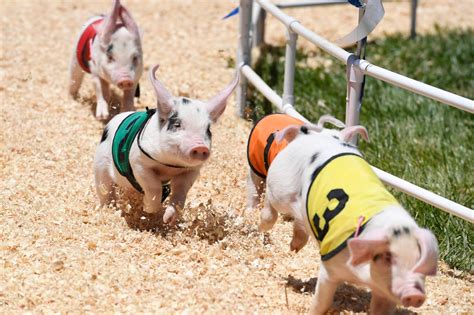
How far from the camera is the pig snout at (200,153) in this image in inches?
→ 178

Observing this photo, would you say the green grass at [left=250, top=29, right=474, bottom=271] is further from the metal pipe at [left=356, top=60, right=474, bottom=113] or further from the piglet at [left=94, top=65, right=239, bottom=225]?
the piglet at [left=94, top=65, right=239, bottom=225]

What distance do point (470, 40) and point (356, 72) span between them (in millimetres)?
5017

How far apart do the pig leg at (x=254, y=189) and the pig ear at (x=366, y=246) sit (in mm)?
1890

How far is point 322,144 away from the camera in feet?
13.4

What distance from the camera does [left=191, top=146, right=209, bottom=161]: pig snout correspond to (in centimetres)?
451

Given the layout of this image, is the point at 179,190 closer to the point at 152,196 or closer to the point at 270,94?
the point at 152,196

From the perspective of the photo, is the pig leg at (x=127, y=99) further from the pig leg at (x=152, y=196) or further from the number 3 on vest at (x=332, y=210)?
the number 3 on vest at (x=332, y=210)

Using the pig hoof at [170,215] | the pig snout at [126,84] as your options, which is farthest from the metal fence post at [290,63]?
the pig hoof at [170,215]

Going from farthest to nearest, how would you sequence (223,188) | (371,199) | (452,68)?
(452,68)
(223,188)
(371,199)

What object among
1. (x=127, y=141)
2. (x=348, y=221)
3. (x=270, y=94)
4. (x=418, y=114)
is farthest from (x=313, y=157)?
(x=418, y=114)

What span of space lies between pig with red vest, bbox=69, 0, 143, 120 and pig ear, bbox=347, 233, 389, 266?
381 centimetres

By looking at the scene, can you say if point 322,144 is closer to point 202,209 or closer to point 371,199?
point 371,199

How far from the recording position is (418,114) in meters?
7.69

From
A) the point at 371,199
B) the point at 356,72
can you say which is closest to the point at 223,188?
the point at 356,72
